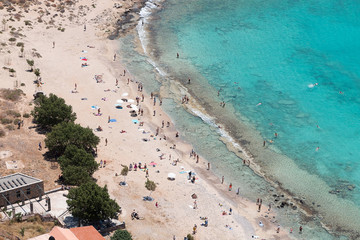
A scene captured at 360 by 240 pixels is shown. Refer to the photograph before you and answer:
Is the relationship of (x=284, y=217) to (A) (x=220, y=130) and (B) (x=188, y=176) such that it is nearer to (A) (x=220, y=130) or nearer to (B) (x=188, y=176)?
(B) (x=188, y=176)

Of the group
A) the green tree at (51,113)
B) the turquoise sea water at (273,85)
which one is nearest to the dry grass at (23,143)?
the green tree at (51,113)

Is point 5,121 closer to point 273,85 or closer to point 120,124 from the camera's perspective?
point 120,124

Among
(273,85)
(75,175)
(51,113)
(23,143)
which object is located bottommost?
(273,85)

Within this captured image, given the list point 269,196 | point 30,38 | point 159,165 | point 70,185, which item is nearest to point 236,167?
point 269,196

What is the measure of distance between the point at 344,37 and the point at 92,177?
66583 mm

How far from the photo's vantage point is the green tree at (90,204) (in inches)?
1689

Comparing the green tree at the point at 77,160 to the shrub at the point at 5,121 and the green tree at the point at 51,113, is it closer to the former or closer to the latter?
the green tree at the point at 51,113

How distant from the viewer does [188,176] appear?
55.9 m

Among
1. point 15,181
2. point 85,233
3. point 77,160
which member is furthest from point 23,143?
point 85,233

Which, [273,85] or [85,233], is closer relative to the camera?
[85,233]

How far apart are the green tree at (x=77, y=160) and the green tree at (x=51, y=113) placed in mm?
8276

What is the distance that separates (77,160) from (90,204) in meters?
7.82

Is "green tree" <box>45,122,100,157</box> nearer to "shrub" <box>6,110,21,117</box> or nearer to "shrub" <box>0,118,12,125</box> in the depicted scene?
"shrub" <box>0,118,12,125</box>

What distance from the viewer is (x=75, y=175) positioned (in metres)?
47.9
